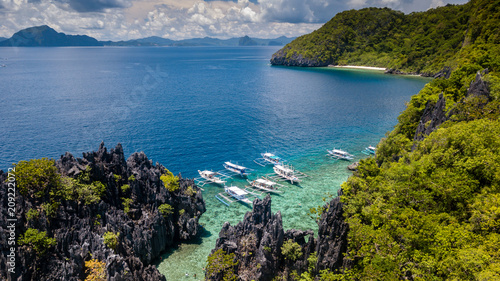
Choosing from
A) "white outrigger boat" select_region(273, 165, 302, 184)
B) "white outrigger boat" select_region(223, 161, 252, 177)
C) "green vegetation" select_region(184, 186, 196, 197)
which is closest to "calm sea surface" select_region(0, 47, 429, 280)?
"white outrigger boat" select_region(273, 165, 302, 184)

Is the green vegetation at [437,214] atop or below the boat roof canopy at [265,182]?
atop

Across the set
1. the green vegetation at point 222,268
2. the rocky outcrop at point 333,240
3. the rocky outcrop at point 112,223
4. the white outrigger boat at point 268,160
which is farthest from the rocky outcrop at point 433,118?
the rocky outcrop at point 112,223

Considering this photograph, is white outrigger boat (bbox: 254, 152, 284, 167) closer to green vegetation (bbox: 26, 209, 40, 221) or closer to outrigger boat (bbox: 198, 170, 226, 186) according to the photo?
outrigger boat (bbox: 198, 170, 226, 186)

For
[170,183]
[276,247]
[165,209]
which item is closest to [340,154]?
[170,183]

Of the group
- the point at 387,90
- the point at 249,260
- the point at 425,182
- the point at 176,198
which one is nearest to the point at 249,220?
the point at 249,260

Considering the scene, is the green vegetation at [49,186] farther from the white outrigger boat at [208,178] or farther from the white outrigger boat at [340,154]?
the white outrigger boat at [340,154]

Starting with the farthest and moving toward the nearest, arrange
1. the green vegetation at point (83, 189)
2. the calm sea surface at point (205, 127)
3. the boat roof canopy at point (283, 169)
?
the boat roof canopy at point (283, 169) < the calm sea surface at point (205, 127) < the green vegetation at point (83, 189)
